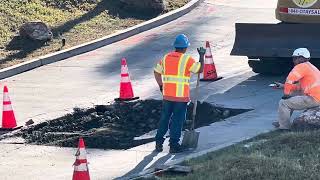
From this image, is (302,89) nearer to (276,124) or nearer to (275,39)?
(276,124)

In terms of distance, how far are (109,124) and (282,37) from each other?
4.23 metres

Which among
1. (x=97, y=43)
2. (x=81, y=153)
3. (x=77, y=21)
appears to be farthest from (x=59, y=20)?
(x=81, y=153)

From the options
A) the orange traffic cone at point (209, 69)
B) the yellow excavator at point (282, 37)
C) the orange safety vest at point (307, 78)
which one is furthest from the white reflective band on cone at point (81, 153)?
the yellow excavator at point (282, 37)

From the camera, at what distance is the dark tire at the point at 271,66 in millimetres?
16906

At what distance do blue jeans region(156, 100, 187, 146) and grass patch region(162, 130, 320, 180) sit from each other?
2.75ft

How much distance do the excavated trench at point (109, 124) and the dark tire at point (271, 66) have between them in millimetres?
2804

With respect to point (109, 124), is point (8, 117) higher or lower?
higher

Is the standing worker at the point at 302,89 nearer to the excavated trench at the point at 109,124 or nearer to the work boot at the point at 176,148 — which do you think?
the work boot at the point at 176,148

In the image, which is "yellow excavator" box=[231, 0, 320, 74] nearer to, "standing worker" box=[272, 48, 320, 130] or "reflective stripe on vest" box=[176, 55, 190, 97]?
"standing worker" box=[272, 48, 320, 130]

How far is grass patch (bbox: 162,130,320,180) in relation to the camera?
962 centimetres

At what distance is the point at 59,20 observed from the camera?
22.5m

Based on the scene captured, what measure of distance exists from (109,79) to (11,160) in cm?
586

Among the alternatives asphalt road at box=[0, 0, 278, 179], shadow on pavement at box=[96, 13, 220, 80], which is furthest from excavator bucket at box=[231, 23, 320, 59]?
shadow on pavement at box=[96, 13, 220, 80]

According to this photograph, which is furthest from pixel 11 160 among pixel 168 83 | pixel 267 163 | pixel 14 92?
pixel 14 92
